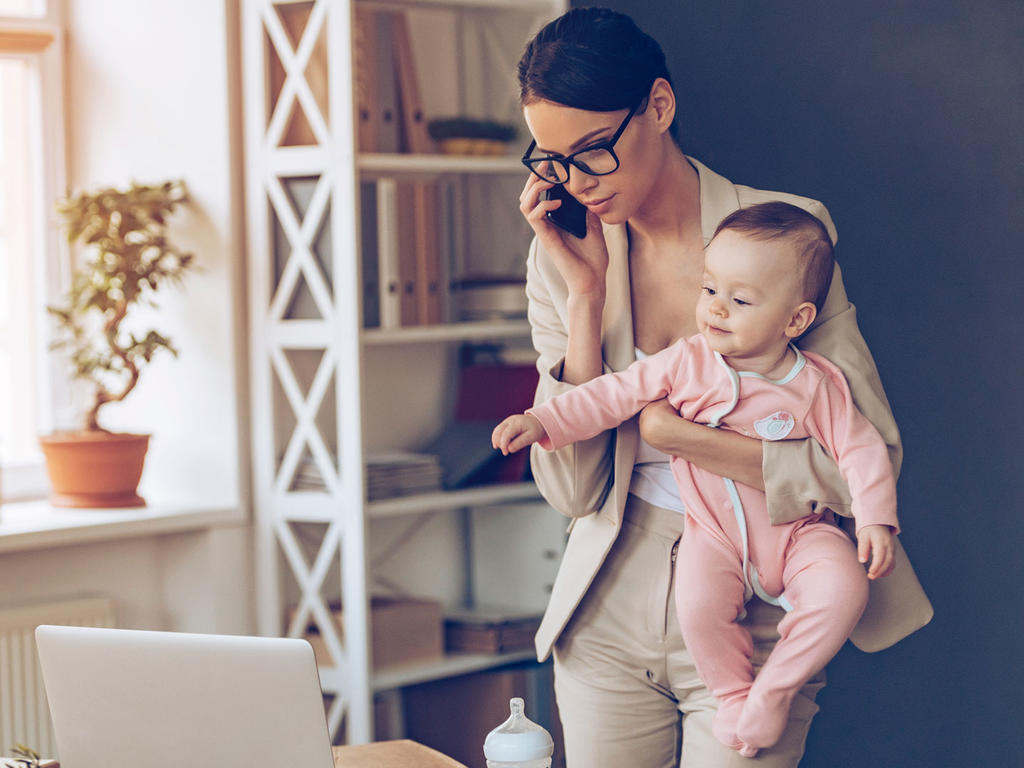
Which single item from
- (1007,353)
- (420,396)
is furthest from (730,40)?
(420,396)

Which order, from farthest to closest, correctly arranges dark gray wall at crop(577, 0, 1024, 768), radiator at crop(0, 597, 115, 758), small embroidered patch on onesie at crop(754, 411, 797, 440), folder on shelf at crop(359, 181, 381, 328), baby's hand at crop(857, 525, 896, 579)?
folder on shelf at crop(359, 181, 381, 328)
radiator at crop(0, 597, 115, 758)
dark gray wall at crop(577, 0, 1024, 768)
small embroidered patch on onesie at crop(754, 411, 797, 440)
baby's hand at crop(857, 525, 896, 579)

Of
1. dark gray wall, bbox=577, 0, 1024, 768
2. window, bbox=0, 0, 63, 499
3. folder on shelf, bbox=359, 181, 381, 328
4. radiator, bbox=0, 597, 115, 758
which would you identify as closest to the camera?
dark gray wall, bbox=577, 0, 1024, 768

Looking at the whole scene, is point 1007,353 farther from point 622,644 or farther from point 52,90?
point 52,90

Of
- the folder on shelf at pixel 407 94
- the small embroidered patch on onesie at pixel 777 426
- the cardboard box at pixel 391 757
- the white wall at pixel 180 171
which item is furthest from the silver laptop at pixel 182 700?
the folder on shelf at pixel 407 94

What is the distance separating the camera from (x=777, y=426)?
1.57 meters

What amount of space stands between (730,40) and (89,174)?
1.85 meters

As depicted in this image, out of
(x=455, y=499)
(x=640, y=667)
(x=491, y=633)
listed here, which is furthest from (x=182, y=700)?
(x=491, y=633)

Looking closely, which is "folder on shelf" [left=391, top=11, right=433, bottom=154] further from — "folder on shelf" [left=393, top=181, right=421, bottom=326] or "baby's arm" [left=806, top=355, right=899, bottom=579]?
"baby's arm" [left=806, top=355, right=899, bottom=579]

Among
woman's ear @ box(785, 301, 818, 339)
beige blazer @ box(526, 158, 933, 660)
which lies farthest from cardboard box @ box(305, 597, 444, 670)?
woman's ear @ box(785, 301, 818, 339)

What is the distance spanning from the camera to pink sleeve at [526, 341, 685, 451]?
165cm

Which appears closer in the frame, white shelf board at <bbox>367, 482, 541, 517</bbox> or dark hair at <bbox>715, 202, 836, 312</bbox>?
dark hair at <bbox>715, 202, 836, 312</bbox>

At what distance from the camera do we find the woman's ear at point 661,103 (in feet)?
5.27

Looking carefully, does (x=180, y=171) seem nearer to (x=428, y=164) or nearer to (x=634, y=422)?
(x=428, y=164)

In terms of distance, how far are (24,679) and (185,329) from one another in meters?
0.97
